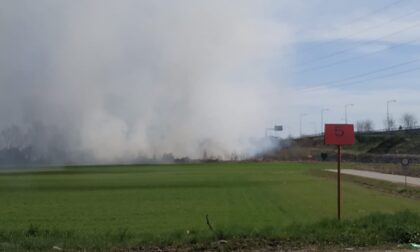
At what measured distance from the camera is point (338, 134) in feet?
56.5

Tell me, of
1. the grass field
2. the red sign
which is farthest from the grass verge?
the red sign

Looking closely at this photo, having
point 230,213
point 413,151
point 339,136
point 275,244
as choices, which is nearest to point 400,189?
point 230,213

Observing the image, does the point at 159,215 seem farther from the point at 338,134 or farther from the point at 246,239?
the point at 246,239

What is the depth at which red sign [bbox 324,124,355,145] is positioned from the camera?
1714 centimetres

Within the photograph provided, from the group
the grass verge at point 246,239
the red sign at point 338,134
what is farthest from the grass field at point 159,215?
the red sign at point 338,134

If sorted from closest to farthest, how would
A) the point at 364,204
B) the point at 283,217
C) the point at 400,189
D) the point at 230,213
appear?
1. the point at 283,217
2. the point at 230,213
3. the point at 364,204
4. the point at 400,189

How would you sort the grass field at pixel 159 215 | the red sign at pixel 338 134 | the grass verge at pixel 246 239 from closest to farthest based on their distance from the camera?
1. the grass verge at pixel 246 239
2. the grass field at pixel 159 215
3. the red sign at pixel 338 134

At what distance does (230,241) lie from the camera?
47.4 ft

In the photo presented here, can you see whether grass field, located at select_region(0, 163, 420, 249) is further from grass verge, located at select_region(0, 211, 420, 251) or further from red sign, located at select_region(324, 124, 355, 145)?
red sign, located at select_region(324, 124, 355, 145)

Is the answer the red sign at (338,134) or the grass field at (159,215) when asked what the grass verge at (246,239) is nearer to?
the grass field at (159,215)

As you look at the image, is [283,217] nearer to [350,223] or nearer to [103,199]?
[350,223]

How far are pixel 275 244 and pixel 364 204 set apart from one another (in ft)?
72.8

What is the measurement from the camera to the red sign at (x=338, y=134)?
56.2ft

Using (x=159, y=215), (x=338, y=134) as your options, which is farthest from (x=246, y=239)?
(x=159, y=215)
